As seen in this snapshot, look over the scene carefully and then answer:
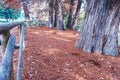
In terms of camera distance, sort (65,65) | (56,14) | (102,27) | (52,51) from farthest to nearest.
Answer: (56,14), (102,27), (52,51), (65,65)

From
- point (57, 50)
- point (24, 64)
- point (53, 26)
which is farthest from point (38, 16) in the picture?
point (24, 64)

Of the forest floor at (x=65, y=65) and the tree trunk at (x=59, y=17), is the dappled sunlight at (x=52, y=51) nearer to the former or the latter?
the forest floor at (x=65, y=65)

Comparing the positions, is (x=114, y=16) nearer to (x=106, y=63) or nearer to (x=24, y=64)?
(x=106, y=63)

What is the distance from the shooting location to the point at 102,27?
5.38 metres

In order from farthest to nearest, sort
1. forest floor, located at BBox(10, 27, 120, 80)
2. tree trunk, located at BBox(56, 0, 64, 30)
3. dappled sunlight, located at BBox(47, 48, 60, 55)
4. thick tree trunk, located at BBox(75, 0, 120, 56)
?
1. tree trunk, located at BBox(56, 0, 64, 30)
2. thick tree trunk, located at BBox(75, 0, 120, 56)
3. dappled sunlight, located at BBox(47, 48, 60, 55)
4. forest floor, located at BBox(10, 27, 120, 80)

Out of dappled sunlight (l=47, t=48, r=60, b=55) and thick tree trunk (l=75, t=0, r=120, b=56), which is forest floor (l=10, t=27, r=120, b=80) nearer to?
dappled sunlight (l=47, t=48, r=60, b=55)

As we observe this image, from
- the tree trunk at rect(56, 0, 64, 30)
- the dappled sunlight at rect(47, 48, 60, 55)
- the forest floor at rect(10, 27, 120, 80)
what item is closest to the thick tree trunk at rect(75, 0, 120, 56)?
the forest floor at rect(10, 27, 120, 80)

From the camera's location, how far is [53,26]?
1209 centimetres

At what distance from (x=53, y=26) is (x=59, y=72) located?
→ 26.8 feet

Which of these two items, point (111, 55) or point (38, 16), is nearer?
point (111, 55)

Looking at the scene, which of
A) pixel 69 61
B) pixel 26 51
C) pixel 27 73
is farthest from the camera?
pixel 26 51

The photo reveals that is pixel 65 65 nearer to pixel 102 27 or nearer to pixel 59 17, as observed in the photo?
pixel 102 27

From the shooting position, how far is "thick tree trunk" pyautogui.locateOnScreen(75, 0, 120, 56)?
5.29 meters

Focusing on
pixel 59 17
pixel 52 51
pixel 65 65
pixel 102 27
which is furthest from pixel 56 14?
pixel 65 65
